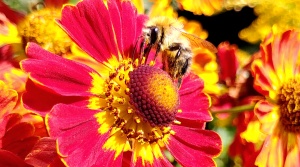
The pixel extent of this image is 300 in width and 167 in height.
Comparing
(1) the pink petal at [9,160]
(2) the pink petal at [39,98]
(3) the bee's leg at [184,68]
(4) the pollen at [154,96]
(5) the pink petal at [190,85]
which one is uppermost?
(3) the bee's leg at [184,68]

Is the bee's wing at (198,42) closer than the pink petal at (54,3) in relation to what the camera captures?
Yes

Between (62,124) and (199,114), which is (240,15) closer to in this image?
(199,114)

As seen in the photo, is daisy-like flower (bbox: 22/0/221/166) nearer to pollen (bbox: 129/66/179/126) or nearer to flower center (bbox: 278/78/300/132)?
pollen (bbox: 129/66/179/126)

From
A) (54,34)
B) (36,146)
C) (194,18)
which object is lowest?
(36,146)

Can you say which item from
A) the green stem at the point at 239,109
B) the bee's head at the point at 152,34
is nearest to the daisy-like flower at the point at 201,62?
the green stem at the point at 239,109

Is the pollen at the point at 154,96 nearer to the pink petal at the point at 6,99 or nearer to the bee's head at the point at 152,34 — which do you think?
the bee's head at the point at 152,34

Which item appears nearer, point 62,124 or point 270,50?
point 62,124

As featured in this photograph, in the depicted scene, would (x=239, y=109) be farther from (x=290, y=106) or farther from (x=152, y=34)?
(x=152, y=34)

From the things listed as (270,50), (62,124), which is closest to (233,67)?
(270,50)
